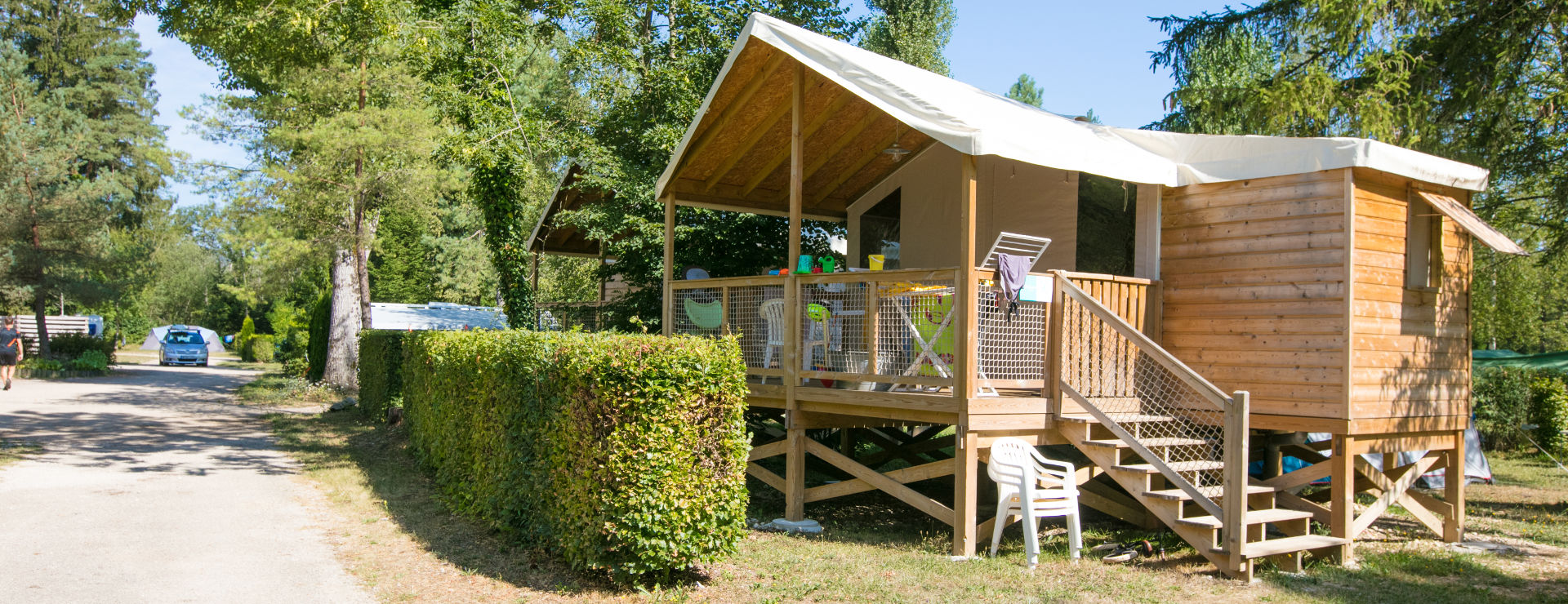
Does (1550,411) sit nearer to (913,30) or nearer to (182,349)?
(913,30)

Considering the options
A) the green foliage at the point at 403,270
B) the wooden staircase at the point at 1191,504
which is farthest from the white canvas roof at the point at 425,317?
the wooden staircase at the point at 1191,504

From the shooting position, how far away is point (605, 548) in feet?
19.0

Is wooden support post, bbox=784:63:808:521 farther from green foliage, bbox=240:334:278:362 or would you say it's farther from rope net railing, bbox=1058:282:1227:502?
green foliage, bbox=240:334:278:362

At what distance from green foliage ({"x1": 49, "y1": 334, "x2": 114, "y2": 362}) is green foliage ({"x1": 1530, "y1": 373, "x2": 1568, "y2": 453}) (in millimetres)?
34772

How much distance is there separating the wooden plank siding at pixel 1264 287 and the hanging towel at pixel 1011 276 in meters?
1.85

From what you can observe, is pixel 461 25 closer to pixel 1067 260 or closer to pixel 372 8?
pixel 372 8

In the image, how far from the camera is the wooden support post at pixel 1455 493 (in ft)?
28.0

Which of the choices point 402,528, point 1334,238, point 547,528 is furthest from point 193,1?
point 1334,238

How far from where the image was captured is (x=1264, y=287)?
303 inches

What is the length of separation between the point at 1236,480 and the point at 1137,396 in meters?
1.68

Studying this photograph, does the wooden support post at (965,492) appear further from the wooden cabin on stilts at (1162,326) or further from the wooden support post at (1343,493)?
the wooden support post at (1343,493)

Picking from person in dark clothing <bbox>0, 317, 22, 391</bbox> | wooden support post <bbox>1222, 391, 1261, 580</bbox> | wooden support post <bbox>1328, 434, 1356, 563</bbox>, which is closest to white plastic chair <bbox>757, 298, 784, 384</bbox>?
wooden support post <bbox>1222, 391, 1261, 580</bbox>

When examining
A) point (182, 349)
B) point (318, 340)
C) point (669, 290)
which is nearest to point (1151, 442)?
point (669, 290)

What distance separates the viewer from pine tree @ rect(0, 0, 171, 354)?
26141mm
